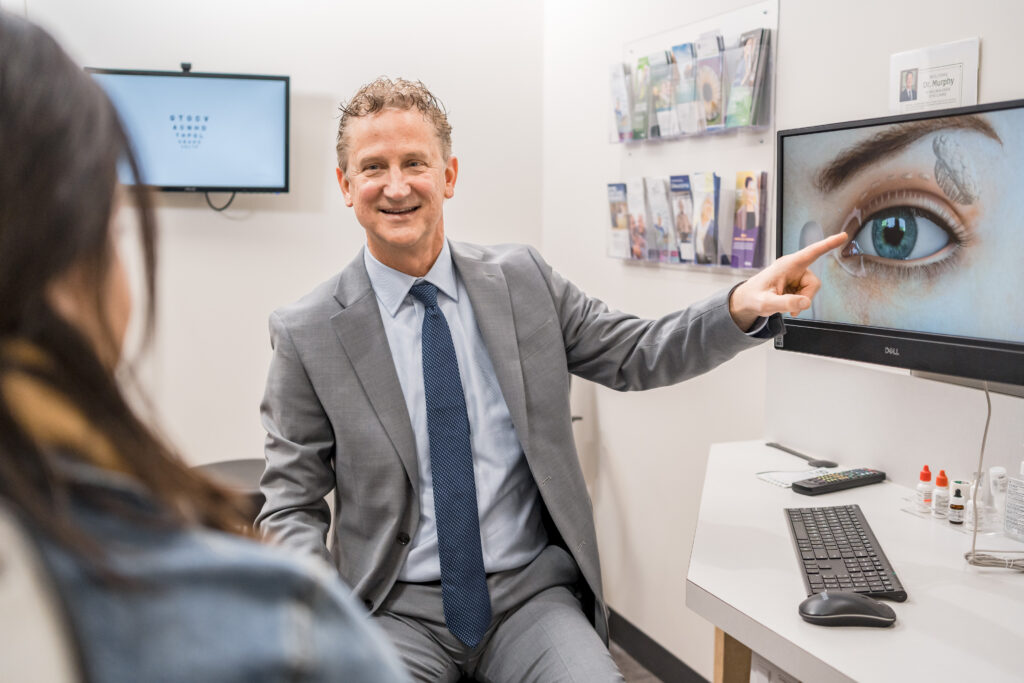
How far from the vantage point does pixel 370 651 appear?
1.68 feet

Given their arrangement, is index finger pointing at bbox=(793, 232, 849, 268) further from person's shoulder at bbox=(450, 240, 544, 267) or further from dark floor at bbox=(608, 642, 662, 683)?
dark floor at bbox=(608, 642, 662, 683)

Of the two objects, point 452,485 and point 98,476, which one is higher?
point 98,476

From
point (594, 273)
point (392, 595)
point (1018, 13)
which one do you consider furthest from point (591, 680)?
point (594, 273)

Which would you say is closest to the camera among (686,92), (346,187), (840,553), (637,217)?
(840,553)

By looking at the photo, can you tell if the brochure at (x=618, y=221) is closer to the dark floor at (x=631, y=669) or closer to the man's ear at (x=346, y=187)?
the man's ear at (x=346, y=187)

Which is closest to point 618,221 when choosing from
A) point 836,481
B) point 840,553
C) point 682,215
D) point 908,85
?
point 682,215

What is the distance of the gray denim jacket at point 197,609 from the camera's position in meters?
0.46

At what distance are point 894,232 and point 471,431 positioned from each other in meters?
0.88

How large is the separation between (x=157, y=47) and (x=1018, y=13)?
257 cm

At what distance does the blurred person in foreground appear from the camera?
457 millimetres

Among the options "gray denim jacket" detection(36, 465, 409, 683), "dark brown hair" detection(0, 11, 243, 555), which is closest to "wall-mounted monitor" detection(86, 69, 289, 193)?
"dark brown hair" detection(0, 11, 243, 555)

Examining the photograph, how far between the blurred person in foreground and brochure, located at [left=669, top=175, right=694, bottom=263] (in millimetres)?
2110

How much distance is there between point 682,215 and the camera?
2.53 meters

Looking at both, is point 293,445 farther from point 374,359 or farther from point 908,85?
point 908,85
